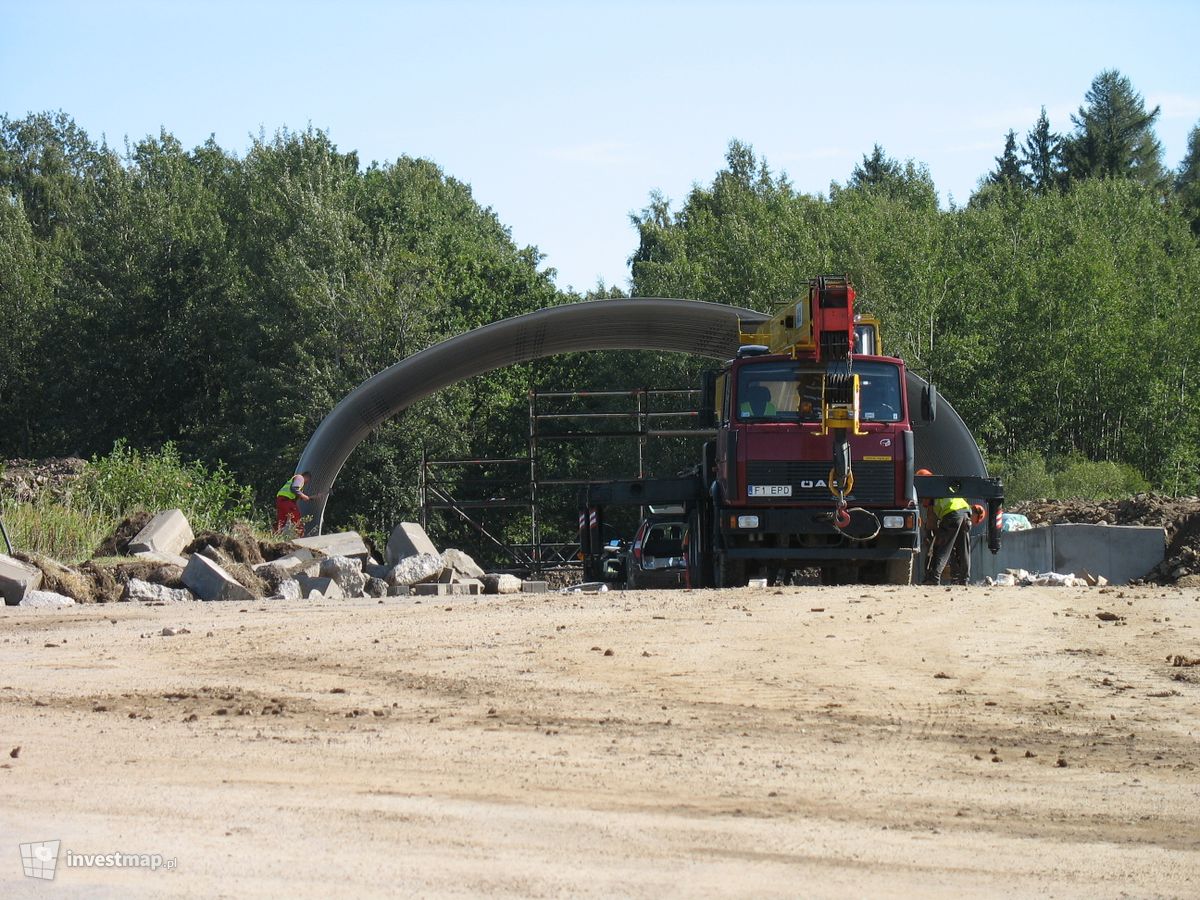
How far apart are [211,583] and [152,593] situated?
0.73 meters

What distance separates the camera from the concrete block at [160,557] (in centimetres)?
1991

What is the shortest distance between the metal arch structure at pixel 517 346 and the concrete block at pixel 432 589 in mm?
9778

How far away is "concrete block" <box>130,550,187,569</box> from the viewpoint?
19.9m

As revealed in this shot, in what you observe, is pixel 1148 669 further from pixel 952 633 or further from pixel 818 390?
pixel 818 390

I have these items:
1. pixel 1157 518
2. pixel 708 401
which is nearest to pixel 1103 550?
pixel 1157 518

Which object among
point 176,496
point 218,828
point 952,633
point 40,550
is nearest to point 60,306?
point 176,496

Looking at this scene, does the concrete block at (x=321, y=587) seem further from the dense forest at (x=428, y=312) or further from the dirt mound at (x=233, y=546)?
the dense forest at (x=428, y=312)

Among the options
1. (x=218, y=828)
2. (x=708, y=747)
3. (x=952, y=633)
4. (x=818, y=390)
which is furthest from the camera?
(x=818, y=390)

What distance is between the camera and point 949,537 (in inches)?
792

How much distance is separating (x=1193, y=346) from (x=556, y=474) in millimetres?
21624

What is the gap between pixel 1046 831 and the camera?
6105mm

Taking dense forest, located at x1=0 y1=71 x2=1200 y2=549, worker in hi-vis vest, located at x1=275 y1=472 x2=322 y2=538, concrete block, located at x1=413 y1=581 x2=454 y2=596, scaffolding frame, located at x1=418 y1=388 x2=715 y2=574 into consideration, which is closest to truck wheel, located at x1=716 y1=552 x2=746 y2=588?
concrete block, located at x1=413 y1=581 x2=454 y2=596

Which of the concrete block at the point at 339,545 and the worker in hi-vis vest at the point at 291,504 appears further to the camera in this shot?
the worker in hi-vis vest at the point at 291,504

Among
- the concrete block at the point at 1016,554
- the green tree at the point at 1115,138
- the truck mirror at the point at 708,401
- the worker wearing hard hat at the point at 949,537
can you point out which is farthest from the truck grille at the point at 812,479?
the green tree at the point at 1115,138
